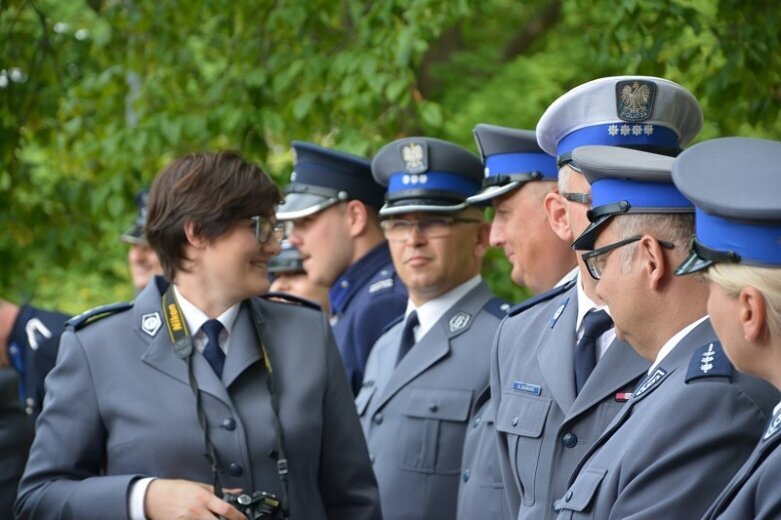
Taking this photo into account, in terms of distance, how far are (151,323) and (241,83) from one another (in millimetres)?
4316

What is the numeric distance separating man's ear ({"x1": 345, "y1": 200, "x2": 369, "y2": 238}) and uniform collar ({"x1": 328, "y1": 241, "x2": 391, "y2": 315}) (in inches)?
5.6

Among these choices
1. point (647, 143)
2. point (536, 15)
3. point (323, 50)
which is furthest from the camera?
point (536, 15)

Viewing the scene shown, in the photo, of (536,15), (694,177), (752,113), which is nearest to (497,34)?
(536,15)

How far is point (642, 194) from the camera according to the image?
3.46 metres

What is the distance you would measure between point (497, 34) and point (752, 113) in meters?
6.51

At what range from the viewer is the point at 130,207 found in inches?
342

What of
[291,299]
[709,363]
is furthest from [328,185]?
[709,363]

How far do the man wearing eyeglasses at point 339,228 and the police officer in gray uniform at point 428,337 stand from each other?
1.87ft

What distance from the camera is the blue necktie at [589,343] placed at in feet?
12.9

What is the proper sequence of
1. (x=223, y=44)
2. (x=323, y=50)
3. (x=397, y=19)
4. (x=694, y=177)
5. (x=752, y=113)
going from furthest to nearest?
(x=223, y=44) → (x=323, y=50) → (x=397, y=19) → (x=752, y=113) → (x=694, y=177)

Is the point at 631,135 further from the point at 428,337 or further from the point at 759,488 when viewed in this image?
the point at 428,337

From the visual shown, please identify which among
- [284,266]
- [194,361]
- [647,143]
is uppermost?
[647,143]

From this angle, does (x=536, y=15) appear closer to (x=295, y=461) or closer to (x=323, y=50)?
(x=323, y=50)

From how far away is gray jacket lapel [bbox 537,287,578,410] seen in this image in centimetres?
391
